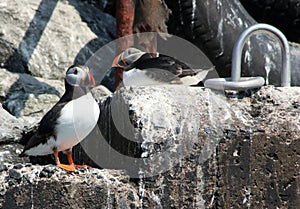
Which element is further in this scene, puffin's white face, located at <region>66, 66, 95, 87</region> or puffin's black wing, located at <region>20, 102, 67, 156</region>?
puffin's white face, located at <region>66, 66, 95, 87</region>

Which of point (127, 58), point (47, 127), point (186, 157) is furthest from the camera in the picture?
point (127, 58)

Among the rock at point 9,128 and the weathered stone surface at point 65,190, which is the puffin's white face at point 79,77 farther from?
the weathered stone surface at point 65,190

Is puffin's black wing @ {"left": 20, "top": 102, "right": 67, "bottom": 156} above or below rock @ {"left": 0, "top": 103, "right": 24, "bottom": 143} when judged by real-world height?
above

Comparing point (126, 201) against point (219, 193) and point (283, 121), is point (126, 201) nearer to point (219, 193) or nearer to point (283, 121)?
point (219, 193)

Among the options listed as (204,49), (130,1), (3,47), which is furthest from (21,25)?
(204,49)

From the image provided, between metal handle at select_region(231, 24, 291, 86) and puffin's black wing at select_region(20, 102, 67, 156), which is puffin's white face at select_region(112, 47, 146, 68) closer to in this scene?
puffin's black wing at select_region(20, 102, 67, 156)

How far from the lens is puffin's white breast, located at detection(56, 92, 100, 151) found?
4580 mm

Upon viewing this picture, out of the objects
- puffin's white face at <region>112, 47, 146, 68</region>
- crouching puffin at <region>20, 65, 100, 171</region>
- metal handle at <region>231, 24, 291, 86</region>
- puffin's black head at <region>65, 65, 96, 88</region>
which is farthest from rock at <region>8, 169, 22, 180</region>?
puffin's white face at <region>112, 47, 146, 68</region>

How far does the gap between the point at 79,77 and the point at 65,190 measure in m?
0.98

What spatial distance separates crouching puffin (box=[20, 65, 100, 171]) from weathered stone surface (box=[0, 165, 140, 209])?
0.39 metres

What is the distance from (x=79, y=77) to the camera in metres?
4.98

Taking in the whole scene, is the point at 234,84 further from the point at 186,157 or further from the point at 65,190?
the point at 65,190

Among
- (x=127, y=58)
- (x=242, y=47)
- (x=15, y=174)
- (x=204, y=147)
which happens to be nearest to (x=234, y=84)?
(x=242, y=47)

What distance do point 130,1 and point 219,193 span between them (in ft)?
11.1
